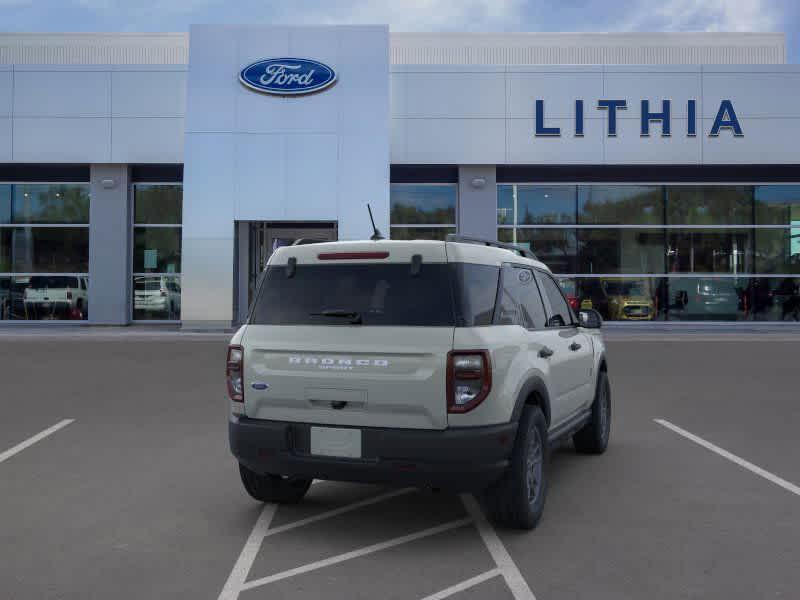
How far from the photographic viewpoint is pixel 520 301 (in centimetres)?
542

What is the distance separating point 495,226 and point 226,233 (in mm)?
7967

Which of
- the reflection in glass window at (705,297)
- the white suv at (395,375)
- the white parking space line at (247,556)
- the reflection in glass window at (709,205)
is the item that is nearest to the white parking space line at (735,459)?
the white suv at (395,375)

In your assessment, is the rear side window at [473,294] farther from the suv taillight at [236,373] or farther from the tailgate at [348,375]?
the suv taillight at [236,373]

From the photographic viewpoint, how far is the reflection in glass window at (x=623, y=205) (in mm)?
25016

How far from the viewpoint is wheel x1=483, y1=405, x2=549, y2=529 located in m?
4.73

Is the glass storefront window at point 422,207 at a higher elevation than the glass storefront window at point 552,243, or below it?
higher

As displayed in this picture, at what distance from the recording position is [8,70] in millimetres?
23266

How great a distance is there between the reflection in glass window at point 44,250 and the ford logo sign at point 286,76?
7232 millimetres

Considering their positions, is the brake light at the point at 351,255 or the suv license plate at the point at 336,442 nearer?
the suv license plate at the point at 336,442

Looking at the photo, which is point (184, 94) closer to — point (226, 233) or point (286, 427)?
point (226, 233)

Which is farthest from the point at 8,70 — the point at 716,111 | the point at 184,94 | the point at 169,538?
the point at 169,538

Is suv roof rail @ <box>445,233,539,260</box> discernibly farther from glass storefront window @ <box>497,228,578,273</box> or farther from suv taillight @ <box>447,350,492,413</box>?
glass storefront window @ <box>497,228,578,273</box>

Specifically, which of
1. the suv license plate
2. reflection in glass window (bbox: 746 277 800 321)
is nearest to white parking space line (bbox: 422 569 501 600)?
the suv license plate

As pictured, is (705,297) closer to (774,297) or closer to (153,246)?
(774,297)
